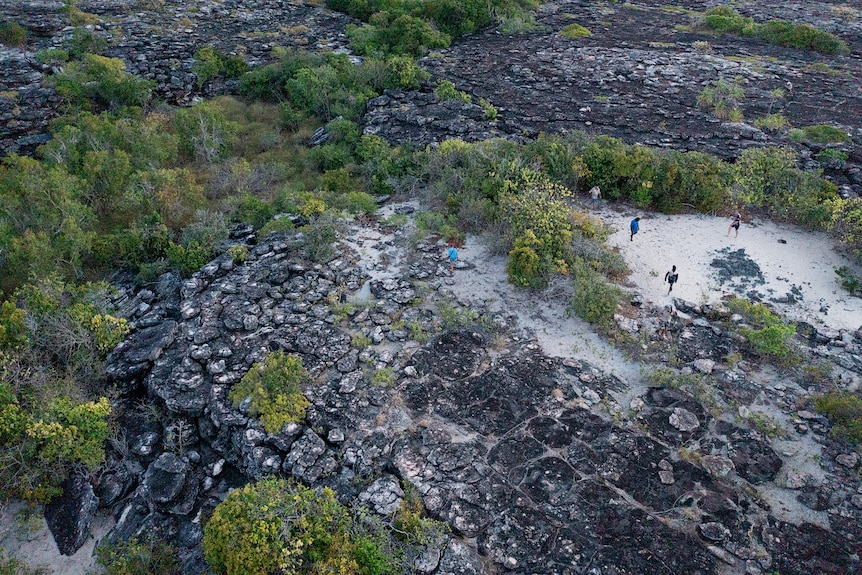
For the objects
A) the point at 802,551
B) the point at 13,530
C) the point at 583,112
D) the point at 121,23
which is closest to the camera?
the point at 802,551

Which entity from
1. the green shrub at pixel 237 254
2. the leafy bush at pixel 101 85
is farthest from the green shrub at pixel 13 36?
the green shrub at pixel 237 254

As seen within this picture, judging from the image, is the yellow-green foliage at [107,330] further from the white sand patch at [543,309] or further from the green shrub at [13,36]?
the green shrub at [13,36]

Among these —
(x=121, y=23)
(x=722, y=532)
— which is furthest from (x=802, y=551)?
(x=121, y=23)

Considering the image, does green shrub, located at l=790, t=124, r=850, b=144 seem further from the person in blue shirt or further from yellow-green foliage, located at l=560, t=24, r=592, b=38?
yellow-green foliage, located at l=560, t=24, r=592, b=38

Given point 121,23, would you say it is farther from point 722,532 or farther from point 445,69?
point 722,532

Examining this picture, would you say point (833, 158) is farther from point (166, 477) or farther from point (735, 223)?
point (166, 477)

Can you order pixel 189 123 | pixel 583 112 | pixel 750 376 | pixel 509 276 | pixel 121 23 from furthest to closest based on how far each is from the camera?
pixel 121 23, pixel 583 112, pixel 189 123, pixel 509 276, pixel 750 376
